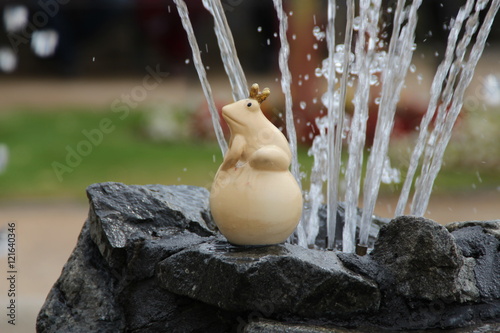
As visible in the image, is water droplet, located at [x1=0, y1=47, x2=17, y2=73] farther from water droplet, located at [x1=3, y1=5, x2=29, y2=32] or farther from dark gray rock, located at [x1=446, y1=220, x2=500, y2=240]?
dark gray rock, located at [x1=446, y1=220, x2=500, y2=240]

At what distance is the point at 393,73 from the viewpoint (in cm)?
324

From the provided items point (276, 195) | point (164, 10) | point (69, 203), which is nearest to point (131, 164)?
point (69, 203)

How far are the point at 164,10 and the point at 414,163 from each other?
9.38 meters

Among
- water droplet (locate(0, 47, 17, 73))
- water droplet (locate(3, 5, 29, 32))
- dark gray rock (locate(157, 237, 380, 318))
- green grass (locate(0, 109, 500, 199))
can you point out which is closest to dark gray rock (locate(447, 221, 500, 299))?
dark gray rock (locate(157, 237, 380, 318))

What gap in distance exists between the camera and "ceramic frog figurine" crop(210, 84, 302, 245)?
104 inches

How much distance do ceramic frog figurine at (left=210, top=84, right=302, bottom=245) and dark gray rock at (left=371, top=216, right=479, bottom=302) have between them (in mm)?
387

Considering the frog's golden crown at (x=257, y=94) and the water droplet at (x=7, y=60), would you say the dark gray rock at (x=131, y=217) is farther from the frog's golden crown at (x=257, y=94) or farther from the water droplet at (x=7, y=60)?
the water droplet at (x=7, y=60)

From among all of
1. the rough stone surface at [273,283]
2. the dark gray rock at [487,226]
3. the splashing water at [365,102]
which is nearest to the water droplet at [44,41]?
the splashing water at [365,102]

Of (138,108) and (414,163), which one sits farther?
(138,108)

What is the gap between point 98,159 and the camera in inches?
333

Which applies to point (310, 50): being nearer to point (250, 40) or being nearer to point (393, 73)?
point (250, 40)

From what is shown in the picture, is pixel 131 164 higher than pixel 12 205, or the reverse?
pixel 131 164

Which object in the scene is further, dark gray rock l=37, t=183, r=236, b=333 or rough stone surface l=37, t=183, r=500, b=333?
dark gray rock l=37, t=183, r=236, b=333

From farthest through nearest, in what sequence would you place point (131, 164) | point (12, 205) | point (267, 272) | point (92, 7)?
1. point (92, 7)
2. point (131, 164)
3. point (12, 205)
4. point (267, 272)
